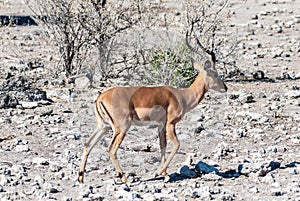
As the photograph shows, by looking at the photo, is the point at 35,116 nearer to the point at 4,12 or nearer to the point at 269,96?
the point at 269,96

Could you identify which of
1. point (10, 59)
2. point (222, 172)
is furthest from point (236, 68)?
point (222, 172)

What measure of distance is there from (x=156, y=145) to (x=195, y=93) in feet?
3.82

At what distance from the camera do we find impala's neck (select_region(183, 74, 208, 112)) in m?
8.52

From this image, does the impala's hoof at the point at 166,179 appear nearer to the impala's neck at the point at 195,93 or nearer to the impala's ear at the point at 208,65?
the impala's neck at the point at 195,93

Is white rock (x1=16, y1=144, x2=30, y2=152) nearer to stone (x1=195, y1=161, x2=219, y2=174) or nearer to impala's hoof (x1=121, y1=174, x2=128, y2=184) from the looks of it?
impala's hoof (x1=121, y1=174, x2=128, y2=184)

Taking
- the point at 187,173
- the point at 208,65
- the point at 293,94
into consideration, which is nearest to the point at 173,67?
the point at 293,94

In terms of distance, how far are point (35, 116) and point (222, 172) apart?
3413 millimetres

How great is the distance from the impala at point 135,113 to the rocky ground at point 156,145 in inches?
12.3

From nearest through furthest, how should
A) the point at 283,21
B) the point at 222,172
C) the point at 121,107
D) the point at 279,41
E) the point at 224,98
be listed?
the point at 121,107 < the point at 222,172 < the point at 224,98 < the point at 279,41 < the point at 283,21

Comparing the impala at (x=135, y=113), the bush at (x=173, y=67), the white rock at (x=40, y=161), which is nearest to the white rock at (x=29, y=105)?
the bush at (x=173, y=67)

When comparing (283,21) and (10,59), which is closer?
(10,59)

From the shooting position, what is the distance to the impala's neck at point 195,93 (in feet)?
27.9

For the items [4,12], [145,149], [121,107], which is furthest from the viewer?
[4,12]

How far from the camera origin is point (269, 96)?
12664mm
